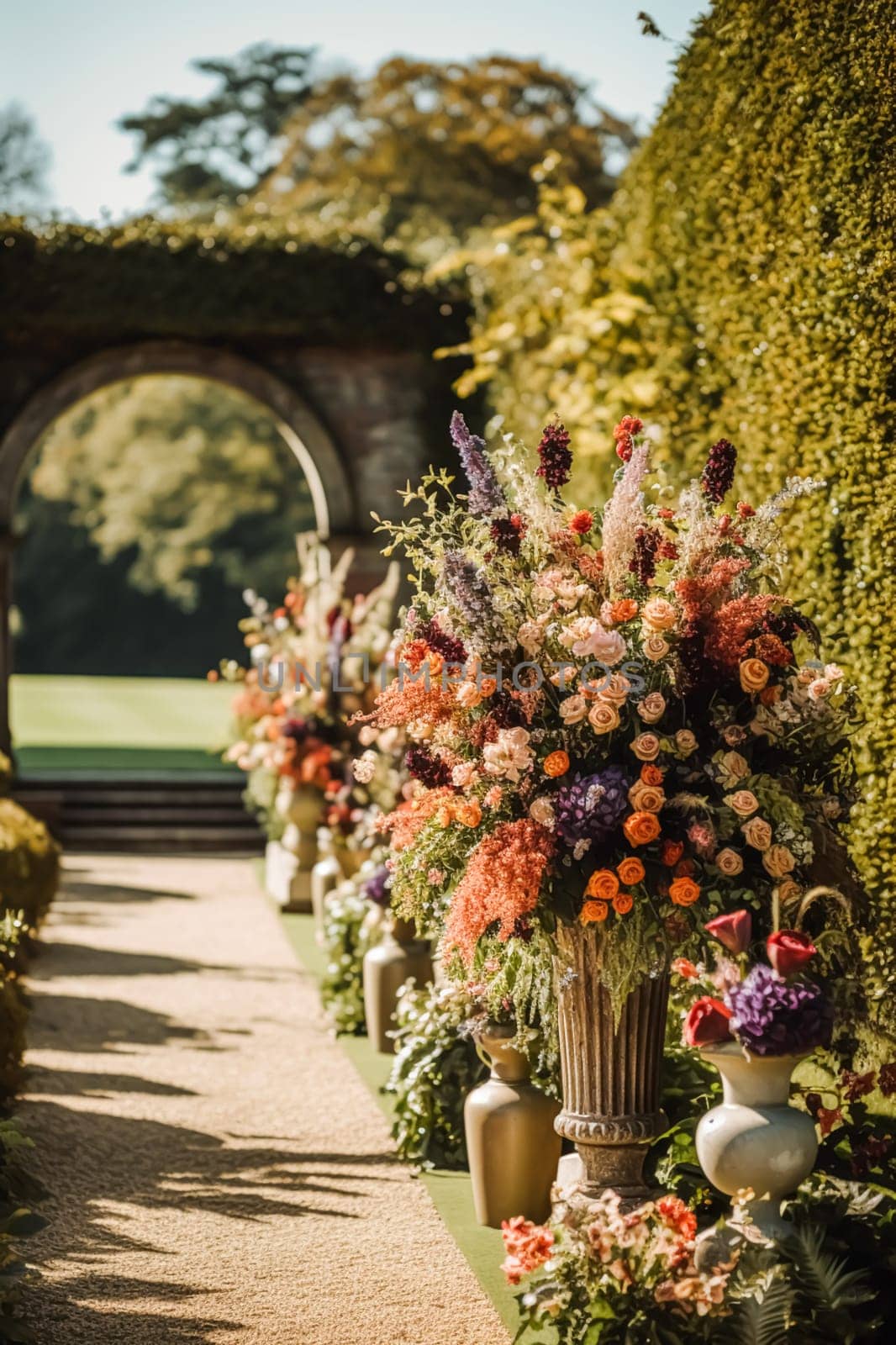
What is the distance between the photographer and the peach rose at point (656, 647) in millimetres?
3055

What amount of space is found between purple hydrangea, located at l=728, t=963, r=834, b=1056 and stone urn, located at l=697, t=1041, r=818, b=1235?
0.16ft

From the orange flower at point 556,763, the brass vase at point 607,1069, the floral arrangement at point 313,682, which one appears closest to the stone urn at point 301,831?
the floral arrangement at point 313,682

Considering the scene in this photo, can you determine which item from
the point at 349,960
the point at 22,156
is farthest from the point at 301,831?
the point at 22,156

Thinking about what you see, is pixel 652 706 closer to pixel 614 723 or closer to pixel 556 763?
pixel 614 723

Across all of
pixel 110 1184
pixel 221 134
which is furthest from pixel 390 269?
pixel 221 134

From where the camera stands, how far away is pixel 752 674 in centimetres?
304

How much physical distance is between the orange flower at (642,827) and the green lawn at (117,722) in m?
11.5

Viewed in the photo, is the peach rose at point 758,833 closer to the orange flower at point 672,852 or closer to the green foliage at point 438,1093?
the orange flower at point 672,852

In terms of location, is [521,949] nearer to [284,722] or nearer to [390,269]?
[284,722]

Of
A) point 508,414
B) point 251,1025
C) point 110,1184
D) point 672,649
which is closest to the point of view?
point 672,649

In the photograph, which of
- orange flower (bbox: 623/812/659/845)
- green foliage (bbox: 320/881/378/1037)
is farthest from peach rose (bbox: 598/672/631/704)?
green foliage (bbox: 320/881/378/1037)

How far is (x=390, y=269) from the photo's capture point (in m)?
11.3

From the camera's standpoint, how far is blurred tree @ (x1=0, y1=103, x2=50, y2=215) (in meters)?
36.1

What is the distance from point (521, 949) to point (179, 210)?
26.3 m
